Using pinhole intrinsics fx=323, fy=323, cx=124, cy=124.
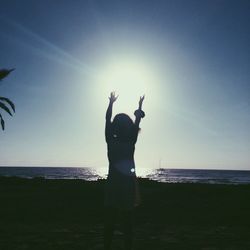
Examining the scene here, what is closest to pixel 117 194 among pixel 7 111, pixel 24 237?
pixel 24 237

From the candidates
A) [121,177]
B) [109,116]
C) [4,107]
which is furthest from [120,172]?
[4,107]

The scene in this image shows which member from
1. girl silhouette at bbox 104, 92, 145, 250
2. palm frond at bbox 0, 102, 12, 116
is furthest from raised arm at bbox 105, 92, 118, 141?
palm frond at bbox 0, 102, 12, 116

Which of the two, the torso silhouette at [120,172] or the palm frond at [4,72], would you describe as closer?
the torso silhouette at [120,172]

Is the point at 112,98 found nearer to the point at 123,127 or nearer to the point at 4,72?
the point at 123,127

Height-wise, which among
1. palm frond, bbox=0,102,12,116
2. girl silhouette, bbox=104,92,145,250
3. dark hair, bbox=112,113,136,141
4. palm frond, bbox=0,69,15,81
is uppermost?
palm frond, bbox=0,69,15,81

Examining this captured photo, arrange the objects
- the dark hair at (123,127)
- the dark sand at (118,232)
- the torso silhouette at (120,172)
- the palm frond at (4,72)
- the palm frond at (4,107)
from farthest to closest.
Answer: the palm frond at (4,107) → the palm frond at (4,72) → the dark sand at (118,232) → the dark hair at (123,127) → the torso silhouette at (120,172)

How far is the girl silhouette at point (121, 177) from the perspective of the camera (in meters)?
4.36

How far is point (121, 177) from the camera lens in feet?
14.5

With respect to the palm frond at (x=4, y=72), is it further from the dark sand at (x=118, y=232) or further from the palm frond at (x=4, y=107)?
the dark sand at (x=118, y=232)

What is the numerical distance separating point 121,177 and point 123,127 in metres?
Answer: 0.69

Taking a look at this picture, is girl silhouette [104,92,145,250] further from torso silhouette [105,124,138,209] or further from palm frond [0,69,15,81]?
palm frond [0,69,15,81]

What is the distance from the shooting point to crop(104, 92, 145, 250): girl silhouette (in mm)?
4363

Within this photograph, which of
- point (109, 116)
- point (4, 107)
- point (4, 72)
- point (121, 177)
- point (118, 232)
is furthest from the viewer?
point (4, 107)

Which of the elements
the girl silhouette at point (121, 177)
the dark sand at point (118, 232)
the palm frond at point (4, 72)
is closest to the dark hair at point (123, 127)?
the girl silhouette at point (121, 177)
